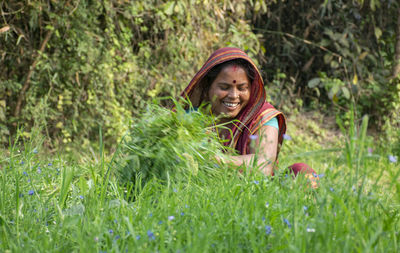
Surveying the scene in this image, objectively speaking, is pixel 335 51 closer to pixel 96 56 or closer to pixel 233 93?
pixel 96 56

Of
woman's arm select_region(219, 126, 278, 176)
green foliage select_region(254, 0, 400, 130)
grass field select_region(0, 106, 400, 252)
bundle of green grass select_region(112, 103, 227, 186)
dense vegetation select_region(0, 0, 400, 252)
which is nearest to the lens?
grass field select_region(0, 106, 400, 252)

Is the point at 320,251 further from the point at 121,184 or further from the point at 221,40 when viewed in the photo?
the point at 221,40

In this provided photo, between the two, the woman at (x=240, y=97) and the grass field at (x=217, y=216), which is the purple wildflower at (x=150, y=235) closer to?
the grass field at (x=217, y=216)

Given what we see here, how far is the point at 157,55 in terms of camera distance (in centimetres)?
532

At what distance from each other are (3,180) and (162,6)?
310 centimetres

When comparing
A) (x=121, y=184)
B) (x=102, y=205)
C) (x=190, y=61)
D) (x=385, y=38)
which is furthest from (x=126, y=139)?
(x=385, y=38)

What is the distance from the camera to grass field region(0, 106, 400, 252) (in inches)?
60.7

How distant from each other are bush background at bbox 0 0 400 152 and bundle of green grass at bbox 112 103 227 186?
4.88 feet

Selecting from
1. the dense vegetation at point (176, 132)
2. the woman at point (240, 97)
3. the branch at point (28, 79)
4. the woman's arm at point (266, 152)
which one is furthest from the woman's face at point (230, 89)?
the branch at point (28, 79)

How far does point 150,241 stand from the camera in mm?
1540

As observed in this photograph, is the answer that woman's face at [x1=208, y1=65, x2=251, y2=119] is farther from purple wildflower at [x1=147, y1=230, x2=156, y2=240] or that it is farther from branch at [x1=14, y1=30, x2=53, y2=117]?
branch at [x1=14, y1=30, x2=53, y2=117]

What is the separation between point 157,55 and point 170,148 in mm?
3289

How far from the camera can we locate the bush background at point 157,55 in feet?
15.0

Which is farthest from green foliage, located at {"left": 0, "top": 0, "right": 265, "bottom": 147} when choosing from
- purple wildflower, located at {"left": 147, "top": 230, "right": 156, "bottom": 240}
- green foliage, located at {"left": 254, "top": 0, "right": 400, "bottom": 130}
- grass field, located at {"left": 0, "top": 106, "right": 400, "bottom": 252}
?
purple wildflower, located at {"left": 147, "top": 230, "right": 156, "bottom": 240}
